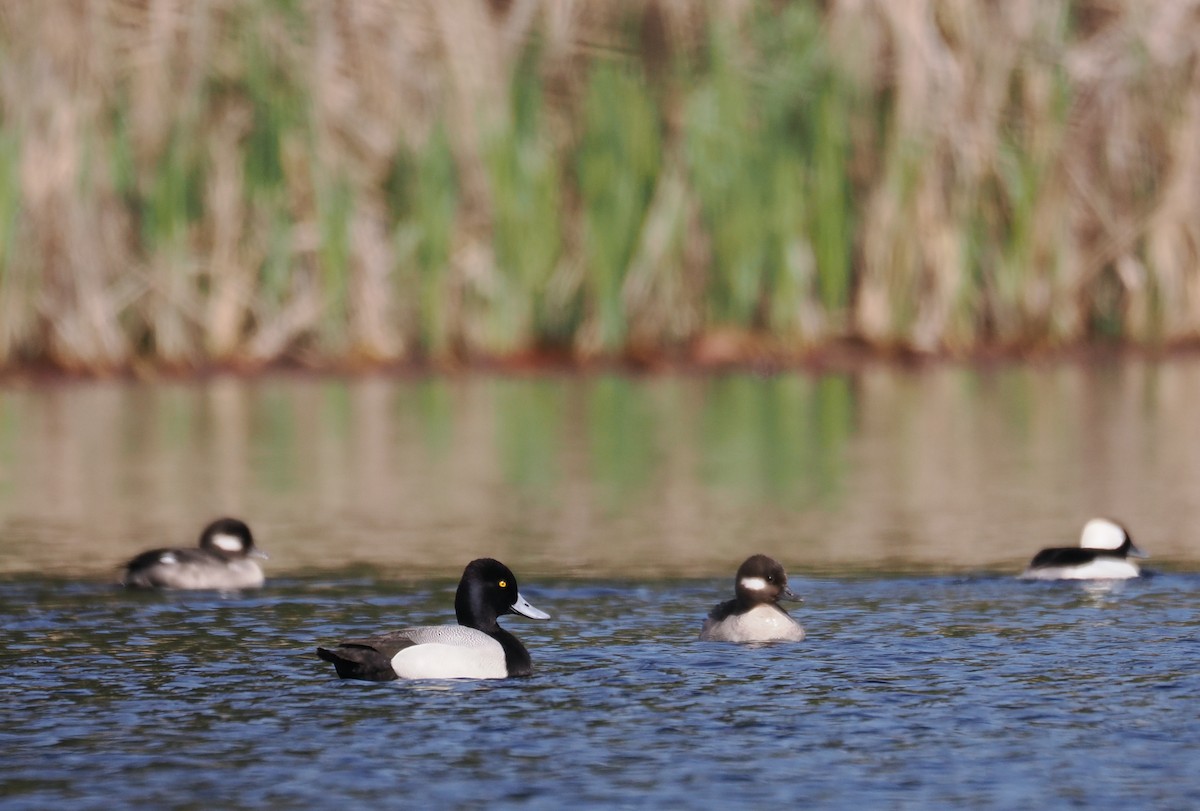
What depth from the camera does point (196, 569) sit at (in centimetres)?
1206

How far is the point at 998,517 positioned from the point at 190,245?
32.3ft

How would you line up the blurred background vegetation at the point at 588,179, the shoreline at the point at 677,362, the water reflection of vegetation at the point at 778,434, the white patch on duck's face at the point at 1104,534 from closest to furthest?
the white patch on duck's face at the point at 1104,534, the water reflection of vegetation at the point at 778,434, the blurred background vegetation at the point at 588,179, the shoreline at the point at 677,362

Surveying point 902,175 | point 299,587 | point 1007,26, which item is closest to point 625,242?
point 902,175

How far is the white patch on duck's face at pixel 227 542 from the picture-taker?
40.5ft

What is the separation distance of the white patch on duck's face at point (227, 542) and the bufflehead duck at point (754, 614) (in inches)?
117

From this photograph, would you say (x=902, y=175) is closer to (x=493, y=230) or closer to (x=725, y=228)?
(x=725, y=228)

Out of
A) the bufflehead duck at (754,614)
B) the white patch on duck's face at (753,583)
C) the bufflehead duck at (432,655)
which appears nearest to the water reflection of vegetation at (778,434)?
the bufflehead duck at (754,614)

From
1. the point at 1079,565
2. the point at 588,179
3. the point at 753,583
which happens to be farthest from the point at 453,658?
the point at 588,179

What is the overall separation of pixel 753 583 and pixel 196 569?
3.10 metres

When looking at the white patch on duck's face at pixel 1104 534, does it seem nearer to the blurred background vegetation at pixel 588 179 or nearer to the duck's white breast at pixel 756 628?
the duck's white breast at pixel 756 628

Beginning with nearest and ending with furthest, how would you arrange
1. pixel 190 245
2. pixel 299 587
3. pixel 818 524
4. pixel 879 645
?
pixel 879 645 < pixel 299 587 < pixel 818 524 < pixel 190 245

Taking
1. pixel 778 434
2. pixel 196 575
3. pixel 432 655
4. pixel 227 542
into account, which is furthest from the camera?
pixel 778 434

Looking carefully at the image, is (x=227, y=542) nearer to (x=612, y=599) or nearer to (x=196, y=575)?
(x=196, y=575)

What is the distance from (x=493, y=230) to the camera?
22672 mm
